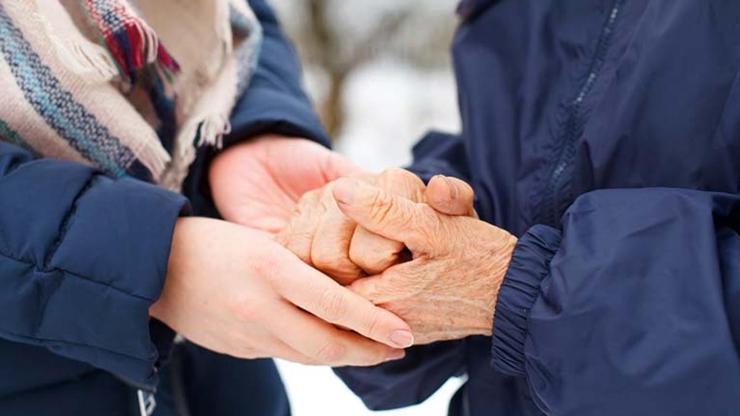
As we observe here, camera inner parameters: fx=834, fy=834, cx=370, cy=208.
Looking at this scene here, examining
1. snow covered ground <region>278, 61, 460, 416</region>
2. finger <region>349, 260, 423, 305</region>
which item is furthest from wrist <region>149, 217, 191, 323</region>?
snow covered ground <region>278, 61, 460, 416</region>

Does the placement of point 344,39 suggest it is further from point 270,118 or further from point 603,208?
point 603,208

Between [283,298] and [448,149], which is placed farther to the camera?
[448,149]

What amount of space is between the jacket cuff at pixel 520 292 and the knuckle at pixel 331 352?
181 millimetres

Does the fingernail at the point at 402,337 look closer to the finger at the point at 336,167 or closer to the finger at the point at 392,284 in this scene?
the finger at the point at 392,284

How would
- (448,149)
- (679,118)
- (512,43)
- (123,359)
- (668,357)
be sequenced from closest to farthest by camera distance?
(668,357)
(679,118)
(123,359)
(512,43)
(448,149)

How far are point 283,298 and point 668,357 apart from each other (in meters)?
0.43

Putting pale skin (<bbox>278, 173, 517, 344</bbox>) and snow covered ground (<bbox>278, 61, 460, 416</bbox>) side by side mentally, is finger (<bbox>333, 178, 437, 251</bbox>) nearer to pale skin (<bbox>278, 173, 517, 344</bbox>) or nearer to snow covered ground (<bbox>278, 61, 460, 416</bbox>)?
pale skin (<bbox>278, 173, 517, 344</bbox>)

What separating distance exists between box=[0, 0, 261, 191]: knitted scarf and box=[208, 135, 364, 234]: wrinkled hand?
6 cm

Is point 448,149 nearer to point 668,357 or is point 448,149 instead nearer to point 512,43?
point 512,43

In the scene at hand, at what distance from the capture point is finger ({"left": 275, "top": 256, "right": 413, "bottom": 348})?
932mm

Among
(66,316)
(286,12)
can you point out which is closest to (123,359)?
(66,316)

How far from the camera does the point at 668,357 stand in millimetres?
748

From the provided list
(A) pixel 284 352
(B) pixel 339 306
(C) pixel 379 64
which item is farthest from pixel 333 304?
(C) pixel 379 64

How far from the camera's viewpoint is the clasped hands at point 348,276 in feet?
3.05
